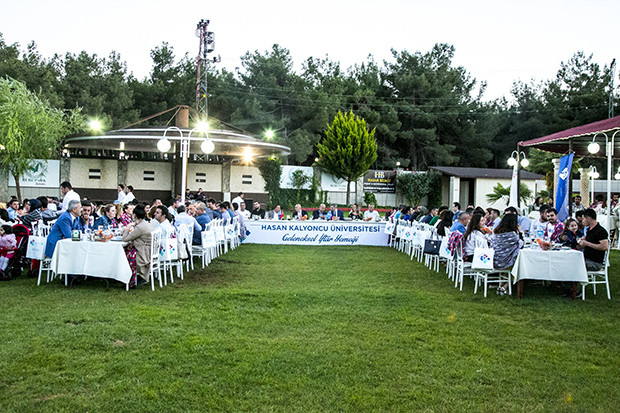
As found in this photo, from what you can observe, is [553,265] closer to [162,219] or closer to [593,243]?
[593,243]

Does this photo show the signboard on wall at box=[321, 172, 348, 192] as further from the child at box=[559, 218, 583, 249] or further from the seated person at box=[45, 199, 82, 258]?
the seated person at box=[45, 199, 82, 258]

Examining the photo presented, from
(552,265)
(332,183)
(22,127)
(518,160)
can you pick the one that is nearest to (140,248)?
(552,265)

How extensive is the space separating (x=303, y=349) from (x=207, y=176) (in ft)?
84.3

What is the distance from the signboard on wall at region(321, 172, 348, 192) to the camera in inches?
1265

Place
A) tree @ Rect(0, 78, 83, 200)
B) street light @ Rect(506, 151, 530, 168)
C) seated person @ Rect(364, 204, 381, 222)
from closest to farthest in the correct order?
street light @ Rect(506, 151, 530, 168), seated person @ Rect(364, 204, 381, 222), tree @ Rect(0, 78, 83, 200)

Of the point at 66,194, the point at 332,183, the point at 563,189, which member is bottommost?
the point at 66,194

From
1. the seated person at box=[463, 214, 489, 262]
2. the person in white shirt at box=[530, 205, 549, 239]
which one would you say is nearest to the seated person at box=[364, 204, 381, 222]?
the person in white shirt at box=[530, 205, 549, 239]

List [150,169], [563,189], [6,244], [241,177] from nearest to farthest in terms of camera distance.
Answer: [6,244] → [563,189] → [150,169] → [241,177]

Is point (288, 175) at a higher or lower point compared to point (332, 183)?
higher

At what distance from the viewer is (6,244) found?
8.27 m

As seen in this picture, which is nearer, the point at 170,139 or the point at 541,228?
the point at 541,228

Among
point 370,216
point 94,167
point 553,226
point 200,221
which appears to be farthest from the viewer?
point 94,167

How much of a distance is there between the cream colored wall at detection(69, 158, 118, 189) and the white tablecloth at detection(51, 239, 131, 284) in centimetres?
2217

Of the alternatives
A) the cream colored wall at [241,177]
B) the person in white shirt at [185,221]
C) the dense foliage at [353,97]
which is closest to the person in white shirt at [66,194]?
the person in white shirt at [185,221]
